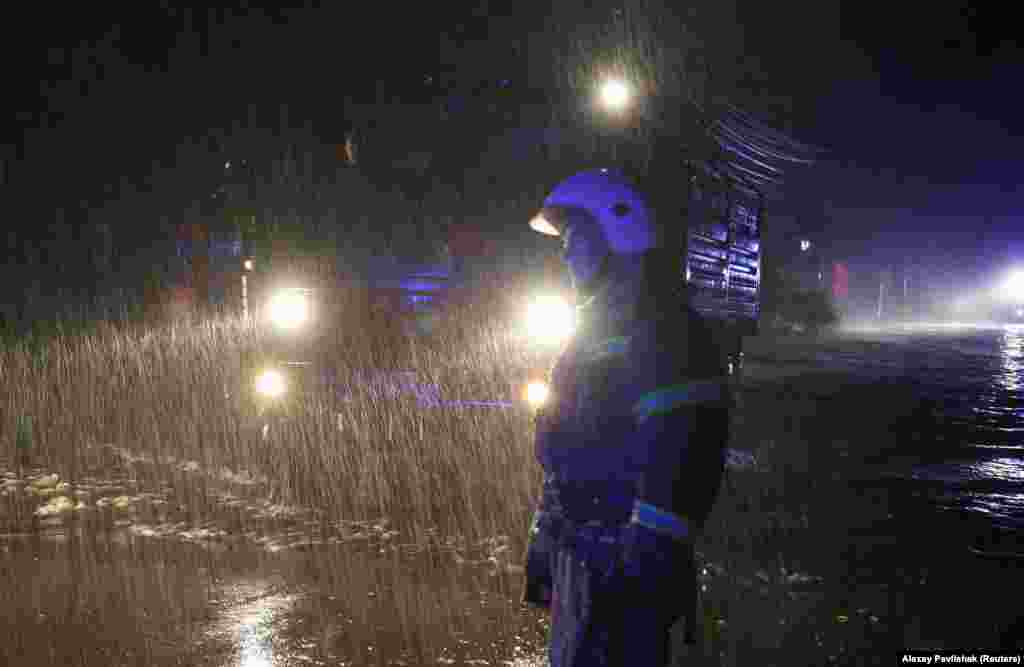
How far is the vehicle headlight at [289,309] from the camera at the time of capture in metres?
7.74

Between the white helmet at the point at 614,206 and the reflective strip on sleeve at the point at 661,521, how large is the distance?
655mm

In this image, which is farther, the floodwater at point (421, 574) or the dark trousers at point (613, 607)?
the floodwater at point (421, 574)

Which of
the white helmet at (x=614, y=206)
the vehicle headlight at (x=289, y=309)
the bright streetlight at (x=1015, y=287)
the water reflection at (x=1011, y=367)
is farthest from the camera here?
the bright streetlight at (x=1015, y=287)

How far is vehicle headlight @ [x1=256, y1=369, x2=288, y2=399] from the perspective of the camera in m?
7.45

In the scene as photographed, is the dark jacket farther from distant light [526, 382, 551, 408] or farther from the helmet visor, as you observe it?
distant light [526, 382, 551, 408]

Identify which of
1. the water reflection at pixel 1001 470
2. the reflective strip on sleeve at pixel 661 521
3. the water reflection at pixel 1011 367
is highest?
the reflective strip on sleeve at pixel 661 521

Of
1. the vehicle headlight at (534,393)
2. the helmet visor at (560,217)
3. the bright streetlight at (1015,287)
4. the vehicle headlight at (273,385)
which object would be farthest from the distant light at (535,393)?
the bright streetlight at (1015,287)

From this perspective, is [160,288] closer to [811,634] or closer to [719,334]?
[719,334]

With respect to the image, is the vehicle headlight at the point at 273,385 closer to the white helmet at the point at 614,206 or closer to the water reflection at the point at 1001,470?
the white helmet at the point at 614,206

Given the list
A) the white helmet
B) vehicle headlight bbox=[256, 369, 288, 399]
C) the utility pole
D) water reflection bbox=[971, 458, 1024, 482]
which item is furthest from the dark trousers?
the utility pole

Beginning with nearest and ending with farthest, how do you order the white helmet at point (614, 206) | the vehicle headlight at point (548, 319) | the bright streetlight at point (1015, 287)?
the white helmet at point (614, 206)
the vehicle headlight at point (548, 319)
the bright streetlight at point (1015, 287)

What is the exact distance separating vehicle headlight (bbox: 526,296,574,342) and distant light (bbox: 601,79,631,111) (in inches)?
84.2

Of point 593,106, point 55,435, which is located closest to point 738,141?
point 593,106

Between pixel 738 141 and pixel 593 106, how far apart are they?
19.9ft
